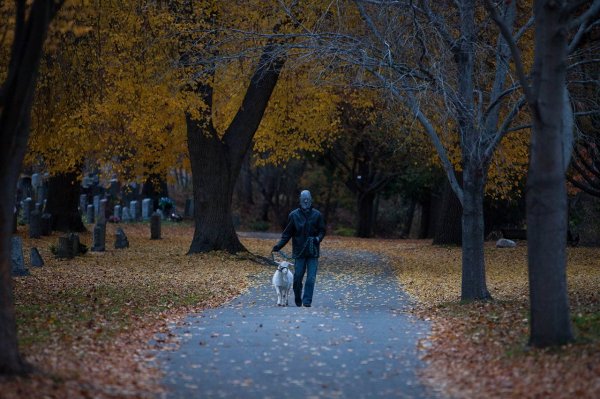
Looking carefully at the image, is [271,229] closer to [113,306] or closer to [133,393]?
[113,306]

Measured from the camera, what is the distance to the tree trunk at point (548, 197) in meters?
11.0

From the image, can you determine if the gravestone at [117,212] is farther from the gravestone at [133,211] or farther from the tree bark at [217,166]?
the tree bark at [217,166]

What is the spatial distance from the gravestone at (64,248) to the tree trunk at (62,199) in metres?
11.2

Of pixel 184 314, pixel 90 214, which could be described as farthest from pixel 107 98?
pixel 90 214

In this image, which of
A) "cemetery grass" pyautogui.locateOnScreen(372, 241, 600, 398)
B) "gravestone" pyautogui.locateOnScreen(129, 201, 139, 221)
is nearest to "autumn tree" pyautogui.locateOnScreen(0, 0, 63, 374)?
"cemetery grass" pyautogui.locateOnScreen(372, 241, 600, 398)

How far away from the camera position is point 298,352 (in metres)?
11.8

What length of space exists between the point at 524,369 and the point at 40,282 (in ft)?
41.7

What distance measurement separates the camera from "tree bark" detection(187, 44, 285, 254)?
2858 centimetres

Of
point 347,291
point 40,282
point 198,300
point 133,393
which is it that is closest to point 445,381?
point 133,393

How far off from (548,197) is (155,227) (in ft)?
96.0

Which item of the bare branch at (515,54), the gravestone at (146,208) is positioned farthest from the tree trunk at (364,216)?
the bare branch at (515,54)

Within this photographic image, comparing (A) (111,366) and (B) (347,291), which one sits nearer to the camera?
(A) (111,366)

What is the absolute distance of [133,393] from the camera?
9.17 meters

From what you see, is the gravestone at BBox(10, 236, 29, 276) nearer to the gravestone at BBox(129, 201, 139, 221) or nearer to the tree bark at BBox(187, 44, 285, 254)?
the tree bark at BBox(187, 44, 285, 254)
